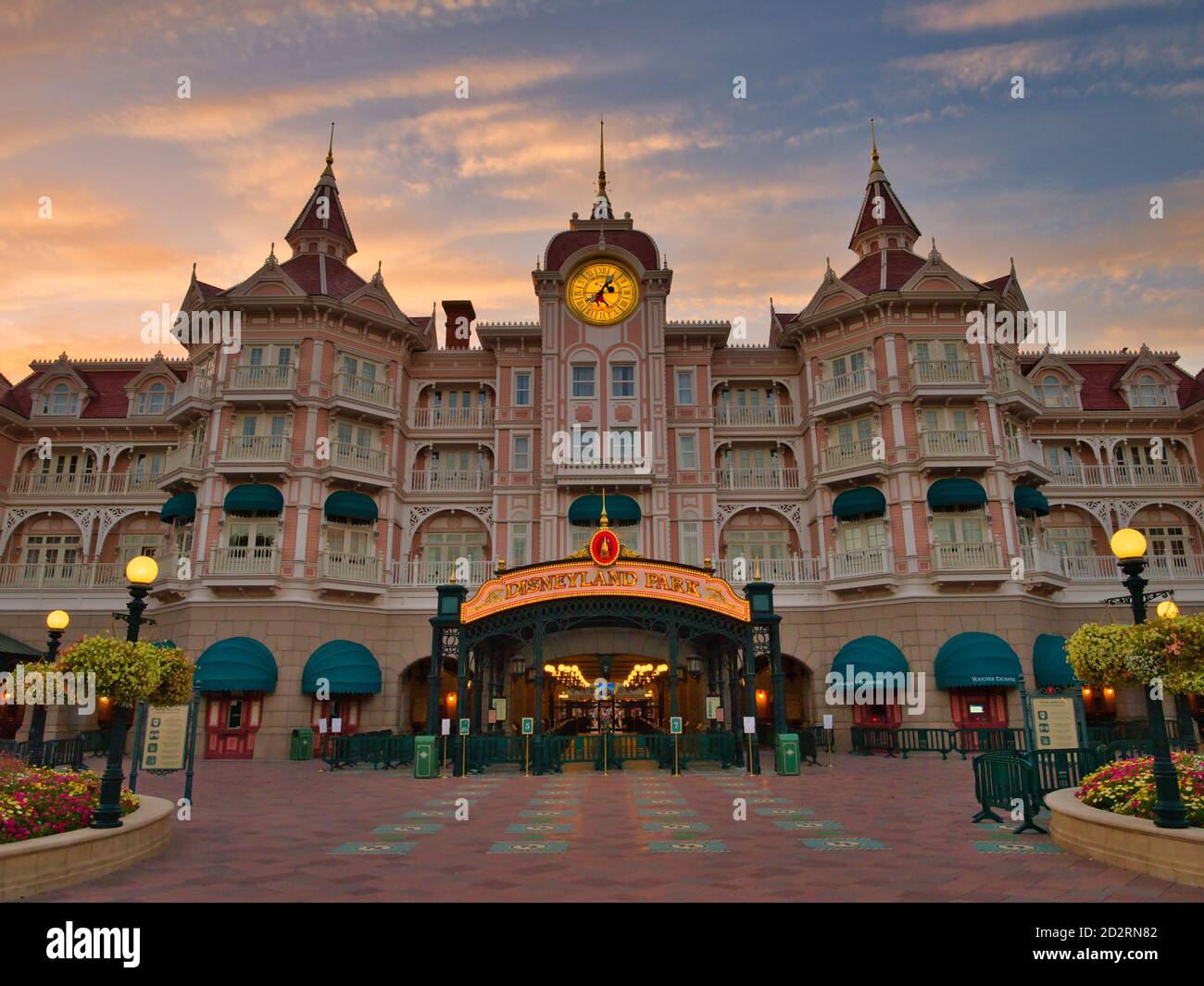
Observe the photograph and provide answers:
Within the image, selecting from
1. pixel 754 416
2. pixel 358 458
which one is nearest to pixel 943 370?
pixel 754 416

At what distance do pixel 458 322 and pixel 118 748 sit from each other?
34.3 meters

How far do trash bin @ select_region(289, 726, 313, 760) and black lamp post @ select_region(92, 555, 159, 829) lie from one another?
1723 centimetres

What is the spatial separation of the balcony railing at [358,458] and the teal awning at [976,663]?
888 inches

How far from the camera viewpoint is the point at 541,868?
380 inches

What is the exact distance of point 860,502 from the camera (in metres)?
31.5

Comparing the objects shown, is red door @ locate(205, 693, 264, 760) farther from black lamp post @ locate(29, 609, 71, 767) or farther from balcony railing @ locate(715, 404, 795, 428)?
balcony railing @ locate(715, 404, 795, 428)

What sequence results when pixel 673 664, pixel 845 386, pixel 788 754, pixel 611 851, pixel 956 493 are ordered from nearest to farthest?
pixel 611 851, pixel 788 754, pixel 673 664, pixel 956 493, pixel 845 386

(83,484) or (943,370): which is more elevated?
(943,370)

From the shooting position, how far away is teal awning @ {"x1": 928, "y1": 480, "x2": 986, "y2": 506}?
99.3ft

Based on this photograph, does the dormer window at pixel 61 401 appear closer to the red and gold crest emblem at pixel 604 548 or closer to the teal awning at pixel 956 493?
the red and gold crest emblem at pixel 604 548

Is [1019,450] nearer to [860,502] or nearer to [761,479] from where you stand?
[860,502]

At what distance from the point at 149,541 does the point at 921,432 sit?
3315cm
